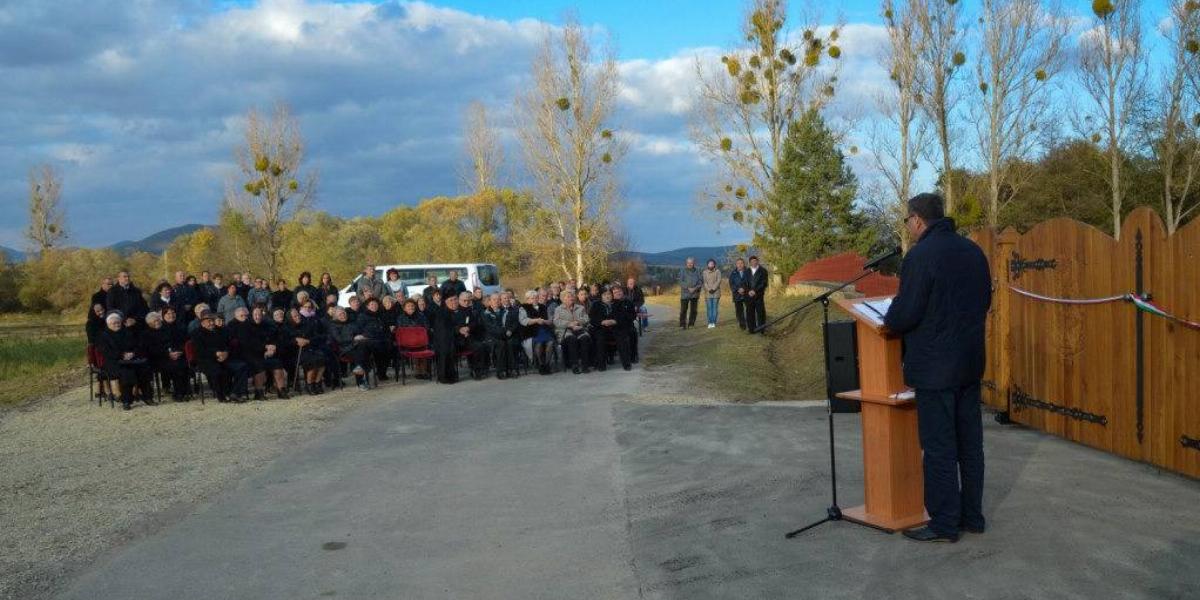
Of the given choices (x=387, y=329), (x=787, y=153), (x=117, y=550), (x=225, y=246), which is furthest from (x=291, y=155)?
(x=117, y=550)

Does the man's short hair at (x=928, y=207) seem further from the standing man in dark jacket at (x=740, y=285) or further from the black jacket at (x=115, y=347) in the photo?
the standing man in dark jacket at (x=740, y=285)

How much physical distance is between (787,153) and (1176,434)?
3511 cm

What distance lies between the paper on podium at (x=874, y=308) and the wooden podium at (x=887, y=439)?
24 millimetres

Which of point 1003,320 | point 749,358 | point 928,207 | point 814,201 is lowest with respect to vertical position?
point 749,358

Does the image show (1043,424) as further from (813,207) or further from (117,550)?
(813,207)

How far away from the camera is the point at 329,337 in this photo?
1612 centimetres

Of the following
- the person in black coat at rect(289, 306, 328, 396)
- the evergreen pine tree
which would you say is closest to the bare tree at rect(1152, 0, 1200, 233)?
the evergreen pine tree

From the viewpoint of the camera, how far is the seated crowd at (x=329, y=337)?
14.7 metres

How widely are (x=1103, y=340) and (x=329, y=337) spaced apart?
11.6 m

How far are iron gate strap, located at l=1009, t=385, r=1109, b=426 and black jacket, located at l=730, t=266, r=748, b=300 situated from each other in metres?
13.0

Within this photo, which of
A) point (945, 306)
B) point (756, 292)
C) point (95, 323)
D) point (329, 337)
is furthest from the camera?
point (756, 292)

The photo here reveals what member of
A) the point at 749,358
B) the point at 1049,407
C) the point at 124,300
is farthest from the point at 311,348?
the point at 1049,407

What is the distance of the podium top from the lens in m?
5.89

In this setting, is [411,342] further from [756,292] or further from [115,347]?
[756,292]
